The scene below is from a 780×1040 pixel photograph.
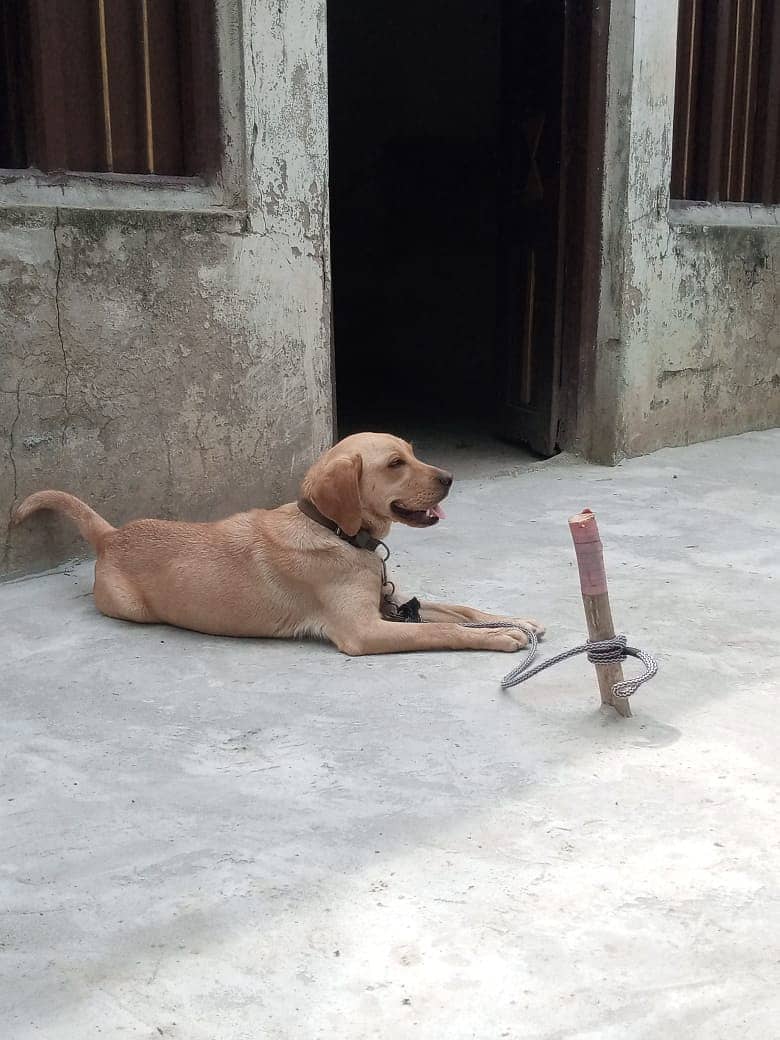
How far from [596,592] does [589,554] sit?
11cm

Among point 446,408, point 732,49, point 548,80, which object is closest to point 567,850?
point 548,80

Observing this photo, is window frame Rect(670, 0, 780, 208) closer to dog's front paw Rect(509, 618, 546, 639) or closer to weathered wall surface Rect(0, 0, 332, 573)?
weathered wall surface Rect(0, 0, 332, 573)

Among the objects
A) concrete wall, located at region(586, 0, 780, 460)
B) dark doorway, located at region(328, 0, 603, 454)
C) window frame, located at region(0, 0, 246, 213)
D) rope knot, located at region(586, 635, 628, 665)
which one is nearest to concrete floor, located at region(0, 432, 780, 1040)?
rope knot, located at region(586, 635, 628, 665)

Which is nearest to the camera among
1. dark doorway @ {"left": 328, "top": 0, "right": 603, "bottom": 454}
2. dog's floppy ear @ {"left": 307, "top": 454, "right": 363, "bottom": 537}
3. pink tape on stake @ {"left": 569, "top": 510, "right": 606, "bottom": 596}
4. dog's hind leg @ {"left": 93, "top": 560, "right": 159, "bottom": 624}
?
pink tape on stake @ {"left": 569, "top": 510, "right": 606, "bottom": 596}

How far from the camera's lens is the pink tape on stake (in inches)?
116

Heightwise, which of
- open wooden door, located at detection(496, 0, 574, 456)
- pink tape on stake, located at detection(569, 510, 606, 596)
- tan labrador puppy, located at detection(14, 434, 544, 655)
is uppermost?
open wooden door, located at detection(496, 0, 574, 456)

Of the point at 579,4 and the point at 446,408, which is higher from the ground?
the point at 579,4

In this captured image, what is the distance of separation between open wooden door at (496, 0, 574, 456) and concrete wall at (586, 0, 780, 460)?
31 cm

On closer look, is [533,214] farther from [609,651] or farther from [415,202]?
[609,651]

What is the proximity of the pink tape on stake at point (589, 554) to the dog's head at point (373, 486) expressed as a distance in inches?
30.3

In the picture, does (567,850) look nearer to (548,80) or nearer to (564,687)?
Answer: (564,687)

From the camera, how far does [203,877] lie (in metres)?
2.24

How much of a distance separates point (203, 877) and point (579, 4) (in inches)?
228

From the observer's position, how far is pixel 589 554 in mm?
2953
